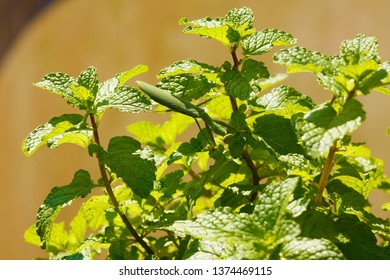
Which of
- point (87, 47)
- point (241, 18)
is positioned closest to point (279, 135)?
point (241, 18)

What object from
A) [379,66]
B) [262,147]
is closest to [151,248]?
[262,147]

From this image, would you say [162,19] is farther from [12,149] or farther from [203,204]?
[203,204]

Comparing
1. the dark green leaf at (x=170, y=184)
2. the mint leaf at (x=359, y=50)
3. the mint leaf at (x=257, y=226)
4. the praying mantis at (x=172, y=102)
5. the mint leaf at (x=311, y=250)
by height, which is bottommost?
the mint leaf at (x=311, y=250)

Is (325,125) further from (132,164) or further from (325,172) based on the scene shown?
(132,164)

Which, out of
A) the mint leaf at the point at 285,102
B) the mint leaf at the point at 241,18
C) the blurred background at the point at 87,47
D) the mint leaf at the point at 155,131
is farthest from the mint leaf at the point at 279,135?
the blurred background at the point at 87,47

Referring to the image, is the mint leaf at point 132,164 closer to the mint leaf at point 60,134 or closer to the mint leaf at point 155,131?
the mint leaf at point 60,134
